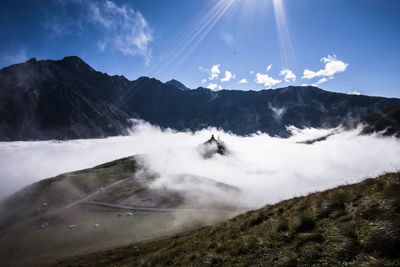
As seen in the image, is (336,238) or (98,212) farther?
(98,212)

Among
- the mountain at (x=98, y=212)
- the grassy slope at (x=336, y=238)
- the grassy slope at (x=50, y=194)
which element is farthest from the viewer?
the grassy slope at (x=50, y=194)

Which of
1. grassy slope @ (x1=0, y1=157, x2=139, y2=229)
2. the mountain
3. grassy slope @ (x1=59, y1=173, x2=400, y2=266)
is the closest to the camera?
grassy slope @ (x1=59, y1=173, x2=400, y2=266)

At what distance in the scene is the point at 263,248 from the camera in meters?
9.02

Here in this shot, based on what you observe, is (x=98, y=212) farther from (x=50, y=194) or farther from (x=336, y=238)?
→ (x=336, y=238)

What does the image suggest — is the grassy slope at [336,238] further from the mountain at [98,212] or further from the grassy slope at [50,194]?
the grassy slope at [50,194]

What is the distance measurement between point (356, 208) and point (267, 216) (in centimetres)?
774

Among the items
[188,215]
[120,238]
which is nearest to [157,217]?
[188,215]

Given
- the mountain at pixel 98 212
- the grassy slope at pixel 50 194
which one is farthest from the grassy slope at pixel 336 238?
the grassy slope at pixel 50 194

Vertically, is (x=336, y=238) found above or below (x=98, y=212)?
above

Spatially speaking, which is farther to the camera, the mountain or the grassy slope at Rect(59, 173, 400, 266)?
the mountain

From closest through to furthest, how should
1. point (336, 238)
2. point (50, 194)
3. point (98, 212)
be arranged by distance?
point (336, 238)
point (98, 212)
point (50, 194)

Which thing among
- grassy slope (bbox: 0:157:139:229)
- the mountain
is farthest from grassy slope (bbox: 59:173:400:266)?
grassy slope (bbox: 0:157:139:229)

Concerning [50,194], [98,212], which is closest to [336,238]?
[98,212]

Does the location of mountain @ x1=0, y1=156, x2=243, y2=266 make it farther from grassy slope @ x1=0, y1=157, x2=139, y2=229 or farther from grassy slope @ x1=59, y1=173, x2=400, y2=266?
grassy slope @ x1=59, y1=173, x2=400, y2=266
